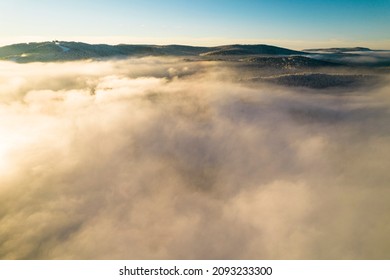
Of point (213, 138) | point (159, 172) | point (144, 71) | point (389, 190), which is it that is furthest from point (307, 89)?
point (144, 71)

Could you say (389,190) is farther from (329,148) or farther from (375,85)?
(375,85)

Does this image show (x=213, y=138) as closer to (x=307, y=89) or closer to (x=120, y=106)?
(x=307, y=89)

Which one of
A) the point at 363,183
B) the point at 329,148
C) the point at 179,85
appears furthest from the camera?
the point at 179,85

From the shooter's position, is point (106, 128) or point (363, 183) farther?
point (106, 128)

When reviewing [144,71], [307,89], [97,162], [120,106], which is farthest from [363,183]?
[144,71]

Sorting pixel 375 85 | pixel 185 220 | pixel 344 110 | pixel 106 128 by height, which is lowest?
pixel 185 220

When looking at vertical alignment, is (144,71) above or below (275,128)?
above

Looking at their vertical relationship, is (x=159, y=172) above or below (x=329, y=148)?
below

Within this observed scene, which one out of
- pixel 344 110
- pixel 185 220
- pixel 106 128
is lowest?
pixel 185 220

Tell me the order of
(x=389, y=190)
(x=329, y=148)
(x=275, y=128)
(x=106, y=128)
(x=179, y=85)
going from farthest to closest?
(x=179, y=85), (x=106, y=128), (x=275, y=128), (x=329, y=148), (x=389, y=190)
